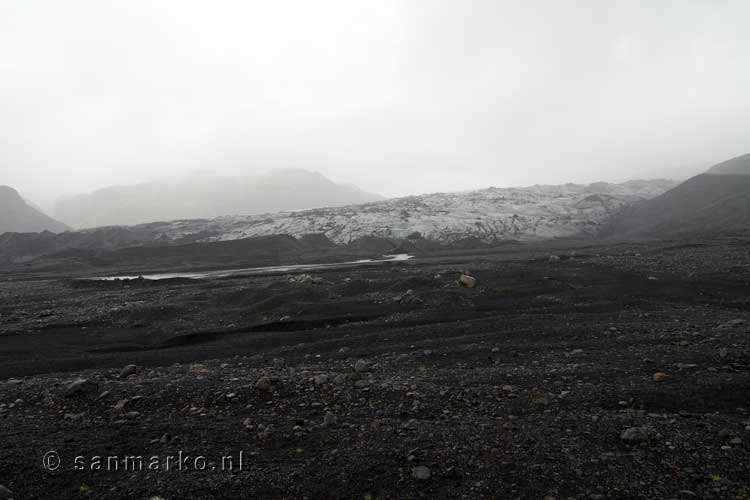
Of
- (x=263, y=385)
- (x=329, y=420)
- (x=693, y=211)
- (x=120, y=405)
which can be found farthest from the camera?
(x=693, y=211)

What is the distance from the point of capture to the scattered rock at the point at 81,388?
29.8 ft

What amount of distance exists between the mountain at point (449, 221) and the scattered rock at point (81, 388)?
2429 inches

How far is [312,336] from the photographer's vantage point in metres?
14.5

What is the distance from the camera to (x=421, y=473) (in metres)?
5.63

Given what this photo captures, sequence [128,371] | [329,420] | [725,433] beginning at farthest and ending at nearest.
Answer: [128,371] < [329,420] < [725,433]

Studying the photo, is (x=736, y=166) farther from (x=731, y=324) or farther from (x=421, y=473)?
(x=421, y=473)

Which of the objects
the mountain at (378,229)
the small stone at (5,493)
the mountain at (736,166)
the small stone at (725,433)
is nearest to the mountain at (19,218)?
the mountain at (378,229)

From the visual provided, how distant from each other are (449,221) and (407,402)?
74.0m

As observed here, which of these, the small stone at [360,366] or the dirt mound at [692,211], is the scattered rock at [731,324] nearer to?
the small stone at [360,366]

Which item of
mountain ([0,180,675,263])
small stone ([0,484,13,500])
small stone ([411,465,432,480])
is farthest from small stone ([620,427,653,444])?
mountain ([0,180,675,263])

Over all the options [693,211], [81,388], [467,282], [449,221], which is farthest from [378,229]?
[81,388]

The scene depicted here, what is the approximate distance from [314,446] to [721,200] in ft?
273

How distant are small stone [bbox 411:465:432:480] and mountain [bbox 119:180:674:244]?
208 ft

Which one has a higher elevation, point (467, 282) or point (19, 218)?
point (19, 218)
